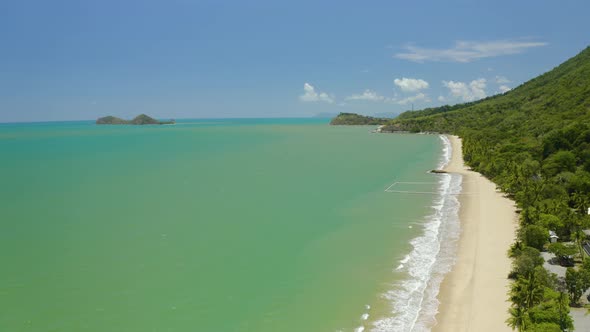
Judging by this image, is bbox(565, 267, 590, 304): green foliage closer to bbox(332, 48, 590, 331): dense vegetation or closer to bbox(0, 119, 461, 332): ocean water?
bbox(332, 48, 590, 331): dense vegetation

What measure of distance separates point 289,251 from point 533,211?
61.9 feet

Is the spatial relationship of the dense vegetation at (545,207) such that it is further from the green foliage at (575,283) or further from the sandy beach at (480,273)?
the sandy beach at (480,273)

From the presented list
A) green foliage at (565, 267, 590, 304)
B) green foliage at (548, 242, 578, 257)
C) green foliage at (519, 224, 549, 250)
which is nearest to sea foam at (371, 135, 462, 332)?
green foliage at (519, 224, 549, 250)

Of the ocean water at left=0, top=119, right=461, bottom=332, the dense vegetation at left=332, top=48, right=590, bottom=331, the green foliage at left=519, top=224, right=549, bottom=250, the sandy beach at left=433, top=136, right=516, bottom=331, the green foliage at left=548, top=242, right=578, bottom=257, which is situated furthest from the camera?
the green foliage at left=519, top=224, right=549, bottom=250

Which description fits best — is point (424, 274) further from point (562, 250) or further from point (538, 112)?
point (538, 112)

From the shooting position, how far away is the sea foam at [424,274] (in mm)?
19956

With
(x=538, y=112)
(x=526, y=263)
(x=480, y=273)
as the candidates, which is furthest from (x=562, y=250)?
(x=538, y=112)

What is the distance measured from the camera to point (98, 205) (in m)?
45.9

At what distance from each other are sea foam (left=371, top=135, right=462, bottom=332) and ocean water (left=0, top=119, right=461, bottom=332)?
10 cm

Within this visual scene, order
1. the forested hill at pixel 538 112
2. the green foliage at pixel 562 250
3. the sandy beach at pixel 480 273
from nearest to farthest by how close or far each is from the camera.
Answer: the sandy beach at pixel 480 273, the green foliage at pixel 562 250, the forested hill at pixel 538 112

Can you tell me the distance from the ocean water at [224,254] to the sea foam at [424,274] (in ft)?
0.32

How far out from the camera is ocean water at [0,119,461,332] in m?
21.1

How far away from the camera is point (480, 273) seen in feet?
82.2

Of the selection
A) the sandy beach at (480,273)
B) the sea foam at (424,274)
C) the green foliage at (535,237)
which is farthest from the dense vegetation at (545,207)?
the sea foam at (424,274)
